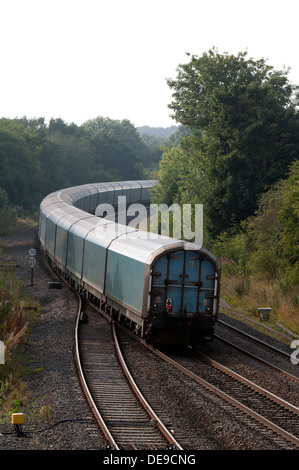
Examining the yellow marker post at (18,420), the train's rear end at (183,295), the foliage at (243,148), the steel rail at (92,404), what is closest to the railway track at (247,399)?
the train's rear end at (183,295)

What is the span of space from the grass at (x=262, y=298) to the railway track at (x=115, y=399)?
21.6 ft

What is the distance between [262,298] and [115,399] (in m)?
12.7

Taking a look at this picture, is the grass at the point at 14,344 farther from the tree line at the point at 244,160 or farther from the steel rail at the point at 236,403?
the tree line at the point at 244,160

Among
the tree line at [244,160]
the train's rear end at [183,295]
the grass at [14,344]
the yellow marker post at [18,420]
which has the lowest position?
the grass at [14,344]

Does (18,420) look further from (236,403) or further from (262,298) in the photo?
(262,298)

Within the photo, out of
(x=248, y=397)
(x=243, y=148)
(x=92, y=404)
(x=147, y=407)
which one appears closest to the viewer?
(x=147, y=407)

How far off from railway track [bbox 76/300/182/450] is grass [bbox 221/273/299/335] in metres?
6.59

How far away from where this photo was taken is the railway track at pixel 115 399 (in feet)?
33.2

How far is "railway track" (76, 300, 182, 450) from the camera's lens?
10.1 metres

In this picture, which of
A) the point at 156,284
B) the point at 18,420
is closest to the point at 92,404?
the point at 18,420

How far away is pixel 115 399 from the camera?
12586 mm

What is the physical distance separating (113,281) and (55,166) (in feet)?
217

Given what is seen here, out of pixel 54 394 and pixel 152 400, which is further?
pixel 54 394

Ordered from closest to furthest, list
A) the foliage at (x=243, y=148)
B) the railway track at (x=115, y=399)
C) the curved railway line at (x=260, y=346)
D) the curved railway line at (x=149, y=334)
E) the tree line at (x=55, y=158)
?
the railway track at (x=115, y=399) → the curved railway line at (x=149, y=334) → the curved railway line at (x=260, y=346) → the foliage at (x=243, y=148) → the tree line at (x=55, y=158)
